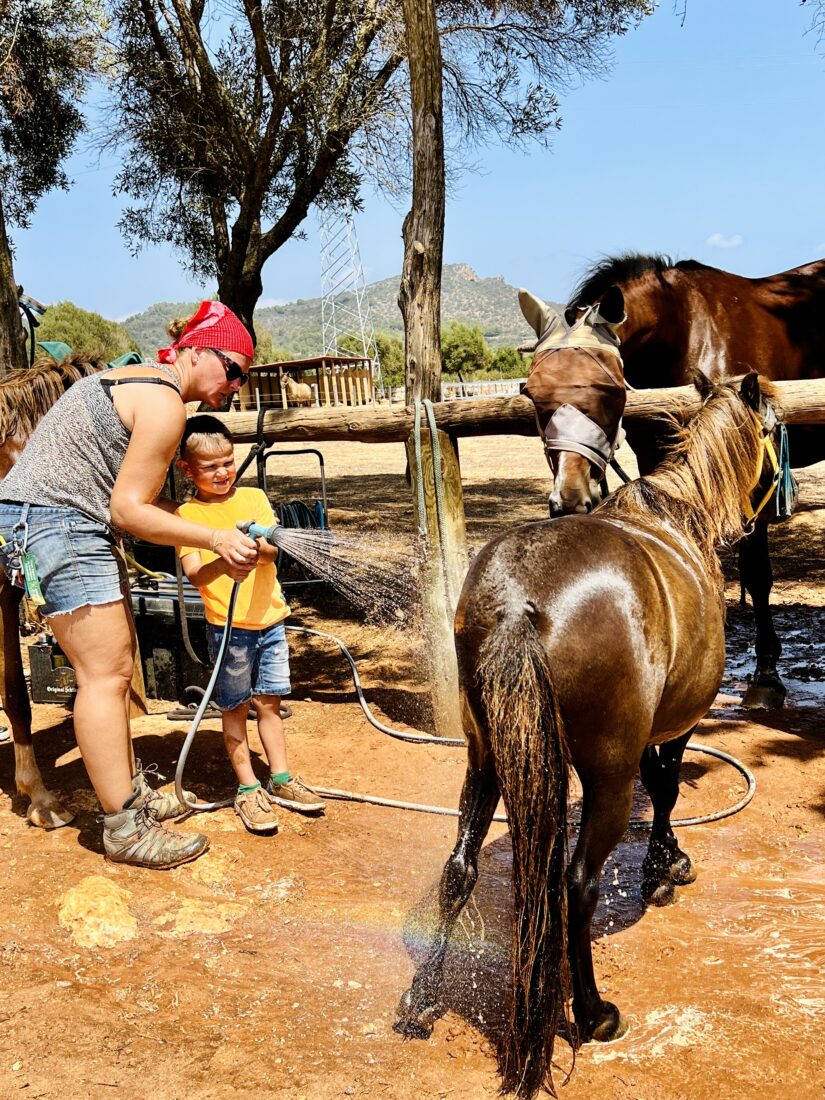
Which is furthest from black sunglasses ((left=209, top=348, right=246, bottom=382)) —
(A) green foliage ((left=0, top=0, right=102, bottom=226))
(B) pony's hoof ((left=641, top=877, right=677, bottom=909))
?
(A) green foliage ((left=0, top=0, right=102, bottom=226))

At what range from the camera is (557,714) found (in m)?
2.51

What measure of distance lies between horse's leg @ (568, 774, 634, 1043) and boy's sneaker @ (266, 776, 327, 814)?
6.20 feet

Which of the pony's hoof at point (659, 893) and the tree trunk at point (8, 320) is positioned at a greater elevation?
the tree trunk at point (8, 320)

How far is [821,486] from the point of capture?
1295 cm

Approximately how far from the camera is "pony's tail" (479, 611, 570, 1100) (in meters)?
2.50

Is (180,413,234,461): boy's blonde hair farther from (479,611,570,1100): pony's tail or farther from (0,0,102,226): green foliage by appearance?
(0,0,102,226): green foliage

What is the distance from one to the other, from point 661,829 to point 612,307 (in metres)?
2.54

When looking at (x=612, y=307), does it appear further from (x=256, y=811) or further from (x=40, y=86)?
(x=40, y=86)

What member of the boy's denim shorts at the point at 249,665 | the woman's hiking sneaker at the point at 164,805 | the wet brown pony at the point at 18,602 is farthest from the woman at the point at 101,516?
the wet brown pony at the point at 18,602

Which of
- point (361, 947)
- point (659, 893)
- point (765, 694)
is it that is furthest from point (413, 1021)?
point (765, 694)

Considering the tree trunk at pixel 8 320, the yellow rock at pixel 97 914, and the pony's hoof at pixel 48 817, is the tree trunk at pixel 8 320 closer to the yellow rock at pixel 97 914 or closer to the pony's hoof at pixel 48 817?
the pony's hoof at pixel 48 817

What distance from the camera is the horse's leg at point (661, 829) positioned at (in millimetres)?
3643

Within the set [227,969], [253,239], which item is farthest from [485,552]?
[253,239]

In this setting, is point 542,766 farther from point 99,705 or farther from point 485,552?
point 99,705
